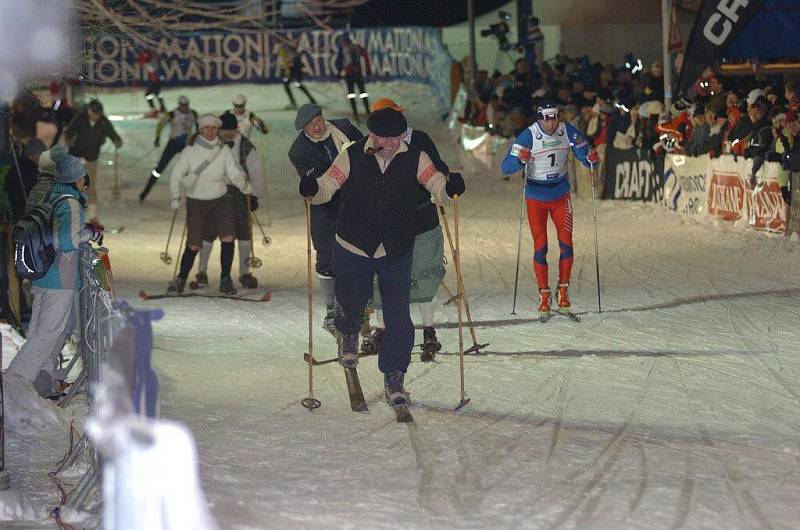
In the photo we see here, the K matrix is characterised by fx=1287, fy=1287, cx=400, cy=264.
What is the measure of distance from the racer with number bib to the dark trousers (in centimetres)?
362

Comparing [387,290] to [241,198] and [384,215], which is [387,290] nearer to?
[384,215]

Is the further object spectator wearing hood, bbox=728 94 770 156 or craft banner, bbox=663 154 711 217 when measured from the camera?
craft banner, bbox=663 154 711 217

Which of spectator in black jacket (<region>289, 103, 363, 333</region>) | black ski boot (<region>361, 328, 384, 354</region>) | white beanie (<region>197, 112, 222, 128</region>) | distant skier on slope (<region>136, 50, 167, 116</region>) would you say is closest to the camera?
spectator in black jacket (<region>289, 103, 363, 333</region>)

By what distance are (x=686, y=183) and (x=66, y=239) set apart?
12.7 meters

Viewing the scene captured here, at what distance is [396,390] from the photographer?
800 centimetres

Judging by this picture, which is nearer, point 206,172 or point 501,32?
point 206,172

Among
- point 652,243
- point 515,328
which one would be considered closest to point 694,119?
point 652,243

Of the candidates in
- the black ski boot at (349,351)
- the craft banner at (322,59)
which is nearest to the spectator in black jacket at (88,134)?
the black ski boot at (349,351)

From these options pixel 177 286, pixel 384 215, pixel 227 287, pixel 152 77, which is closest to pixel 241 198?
pixel 227 287

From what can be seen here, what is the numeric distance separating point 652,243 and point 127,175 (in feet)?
48.4

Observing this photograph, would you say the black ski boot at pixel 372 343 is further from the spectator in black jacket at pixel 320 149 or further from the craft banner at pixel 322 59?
the craft banner at pixel 322 59

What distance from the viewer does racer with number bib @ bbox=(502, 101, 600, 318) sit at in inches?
449

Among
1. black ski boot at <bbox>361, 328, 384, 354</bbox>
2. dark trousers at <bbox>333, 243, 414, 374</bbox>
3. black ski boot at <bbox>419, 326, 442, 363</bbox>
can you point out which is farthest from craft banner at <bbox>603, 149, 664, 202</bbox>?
dark trousers at <bbox>333, 243, 414, 374</bbox>

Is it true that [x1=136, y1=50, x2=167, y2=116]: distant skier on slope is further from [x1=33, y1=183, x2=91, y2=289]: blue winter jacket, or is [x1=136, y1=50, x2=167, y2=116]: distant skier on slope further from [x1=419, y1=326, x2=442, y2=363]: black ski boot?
[x1=33, y1=183, x2=91, y2=289]: blue winter jacket
